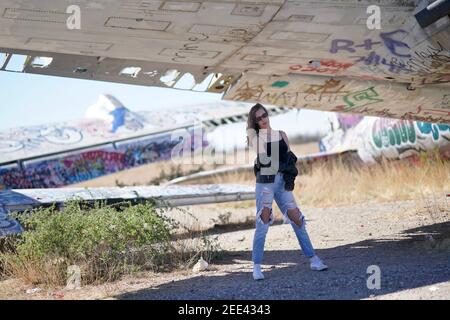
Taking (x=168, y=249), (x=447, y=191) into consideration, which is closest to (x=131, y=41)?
(x=168, y=249)

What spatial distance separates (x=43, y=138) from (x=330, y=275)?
1968 cm

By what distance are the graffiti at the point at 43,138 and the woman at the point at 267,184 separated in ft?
57.8

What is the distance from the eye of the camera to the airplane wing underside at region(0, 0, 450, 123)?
24.1ft

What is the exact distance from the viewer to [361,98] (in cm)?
1074

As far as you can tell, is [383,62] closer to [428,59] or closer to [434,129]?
[428,59]

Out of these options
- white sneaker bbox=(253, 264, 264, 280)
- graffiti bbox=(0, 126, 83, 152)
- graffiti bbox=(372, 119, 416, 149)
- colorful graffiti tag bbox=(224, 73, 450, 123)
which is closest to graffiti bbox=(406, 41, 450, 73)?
colorful graffiti tag bbox=(224, 73, 450, 123)

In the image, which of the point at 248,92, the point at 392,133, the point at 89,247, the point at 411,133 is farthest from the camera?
the point at 392,133

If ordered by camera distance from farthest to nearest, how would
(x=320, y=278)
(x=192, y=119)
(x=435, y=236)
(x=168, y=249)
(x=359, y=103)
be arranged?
(x=192, y=119)
(x=359, y=103)
(x=435, y=236)
(x=168, y=249)
(x=320, y=278)

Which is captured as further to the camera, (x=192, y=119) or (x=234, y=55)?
(x=192, y=119)

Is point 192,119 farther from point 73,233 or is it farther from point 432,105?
point 73,233

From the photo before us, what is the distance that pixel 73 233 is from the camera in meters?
8.52

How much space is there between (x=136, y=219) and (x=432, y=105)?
606 cm

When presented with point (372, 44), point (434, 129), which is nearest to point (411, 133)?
point (434, 129)

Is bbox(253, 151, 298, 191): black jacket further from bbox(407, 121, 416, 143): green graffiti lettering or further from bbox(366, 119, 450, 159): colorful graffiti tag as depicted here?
→ bbox(407, 121, 416, 143): green graffiti lettering
